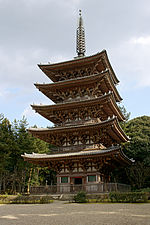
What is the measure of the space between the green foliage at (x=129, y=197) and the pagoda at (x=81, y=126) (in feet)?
13.3

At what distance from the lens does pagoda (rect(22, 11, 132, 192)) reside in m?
24.5

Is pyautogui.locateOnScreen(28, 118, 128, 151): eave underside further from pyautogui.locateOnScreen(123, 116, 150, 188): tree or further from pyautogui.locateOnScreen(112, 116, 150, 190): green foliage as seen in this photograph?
pyautogui.locateOnScreen(112, 116, 150, 190): green foliage

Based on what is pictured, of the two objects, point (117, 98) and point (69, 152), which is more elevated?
point (117, 98)

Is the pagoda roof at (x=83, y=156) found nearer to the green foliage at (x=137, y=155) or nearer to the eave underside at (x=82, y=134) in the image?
the eave underside at (x=82, y=134)

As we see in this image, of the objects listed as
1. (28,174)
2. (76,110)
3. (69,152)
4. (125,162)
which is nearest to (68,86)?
(76,110)

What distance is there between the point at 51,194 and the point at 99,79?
1404 centimetres

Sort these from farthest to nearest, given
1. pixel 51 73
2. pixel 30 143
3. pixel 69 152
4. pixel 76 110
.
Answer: pixel 30 143
pixel 51 73
pixel 76 110
pixel 69 152

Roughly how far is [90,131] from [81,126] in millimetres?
1491

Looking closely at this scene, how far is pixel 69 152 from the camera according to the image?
84.9 feet

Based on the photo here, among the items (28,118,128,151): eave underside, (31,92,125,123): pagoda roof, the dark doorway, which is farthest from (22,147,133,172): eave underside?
(31,92,125,123): pagoda roof

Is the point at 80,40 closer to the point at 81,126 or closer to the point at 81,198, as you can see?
the point at 81,126

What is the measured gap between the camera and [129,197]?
18.8 m

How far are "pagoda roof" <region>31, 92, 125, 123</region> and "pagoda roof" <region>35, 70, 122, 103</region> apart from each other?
2792 millimetres

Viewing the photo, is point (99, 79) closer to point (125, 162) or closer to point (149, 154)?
point (125, 162)
